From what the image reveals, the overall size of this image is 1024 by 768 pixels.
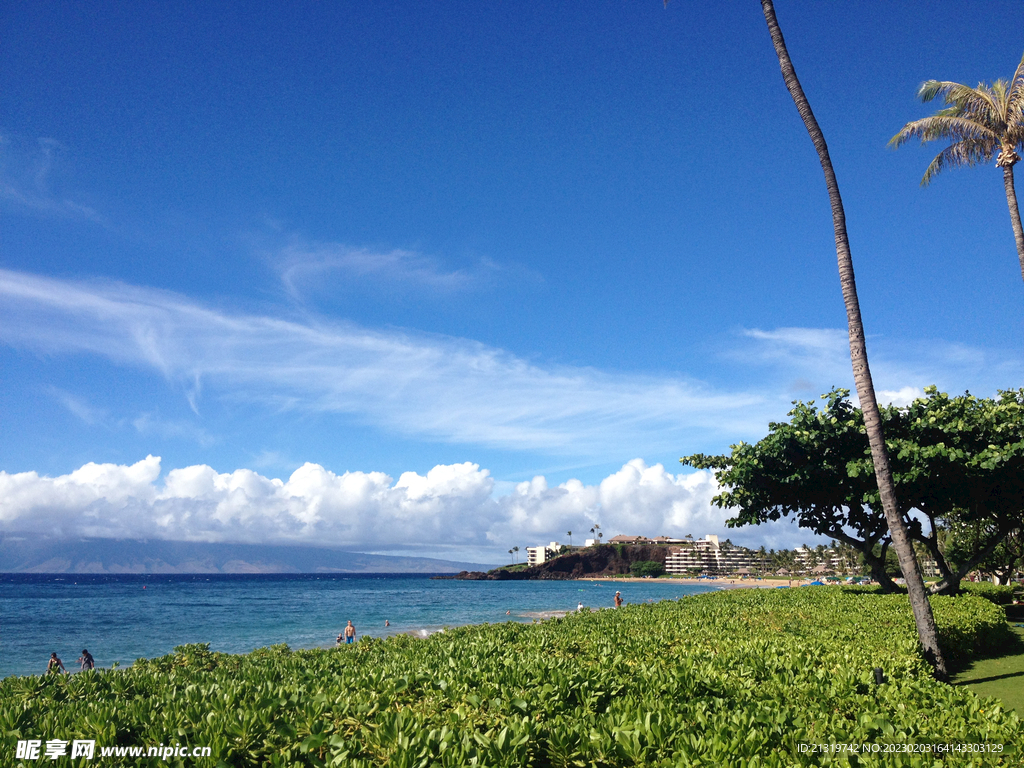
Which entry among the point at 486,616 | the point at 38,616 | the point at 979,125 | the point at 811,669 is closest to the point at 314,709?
the point at 811,669

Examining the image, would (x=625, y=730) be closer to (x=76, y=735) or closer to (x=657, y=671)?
(x=657, y=671)

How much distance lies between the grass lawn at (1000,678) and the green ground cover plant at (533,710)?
3319mm

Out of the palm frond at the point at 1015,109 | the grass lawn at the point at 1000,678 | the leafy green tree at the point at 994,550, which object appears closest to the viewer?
the grass lawn at the point at 1000,678

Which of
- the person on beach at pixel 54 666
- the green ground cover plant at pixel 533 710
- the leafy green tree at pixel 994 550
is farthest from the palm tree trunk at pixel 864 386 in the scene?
the leafy green tree at pixel 994 550

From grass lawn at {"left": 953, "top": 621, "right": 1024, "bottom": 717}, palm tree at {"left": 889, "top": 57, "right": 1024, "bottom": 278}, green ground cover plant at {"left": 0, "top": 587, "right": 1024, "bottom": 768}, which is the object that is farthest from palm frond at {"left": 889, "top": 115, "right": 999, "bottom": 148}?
green ground cover plant at {"left": 0, "top": 587, "right": 1024, "bottom": 768}

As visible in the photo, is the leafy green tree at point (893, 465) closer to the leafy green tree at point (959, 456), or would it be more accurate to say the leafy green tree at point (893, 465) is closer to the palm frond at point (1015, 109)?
the leafy green tree at point (959, 456)

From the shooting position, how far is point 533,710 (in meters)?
5.25

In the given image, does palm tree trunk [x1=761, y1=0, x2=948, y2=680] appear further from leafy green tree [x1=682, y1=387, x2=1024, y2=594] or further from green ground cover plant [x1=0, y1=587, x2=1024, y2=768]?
leafy green tree [x1=682, y1=387, x2=1024, y2=594]

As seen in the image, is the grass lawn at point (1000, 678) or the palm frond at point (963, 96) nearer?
the grass lawn at point (1000, 678)

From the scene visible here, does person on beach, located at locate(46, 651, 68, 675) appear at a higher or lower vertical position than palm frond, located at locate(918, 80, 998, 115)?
lower

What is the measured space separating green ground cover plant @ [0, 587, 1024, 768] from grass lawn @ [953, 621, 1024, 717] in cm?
332

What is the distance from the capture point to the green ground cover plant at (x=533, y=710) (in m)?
4.27

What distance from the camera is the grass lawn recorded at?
10.8 m

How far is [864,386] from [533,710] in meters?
11.1
